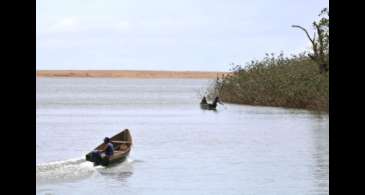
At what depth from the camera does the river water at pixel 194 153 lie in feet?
44.2

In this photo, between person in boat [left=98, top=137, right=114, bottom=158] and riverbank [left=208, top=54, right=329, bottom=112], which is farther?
riverbank [left=208, top=54, right=329, bottom=112]

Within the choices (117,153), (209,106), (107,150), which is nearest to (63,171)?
(107,150)

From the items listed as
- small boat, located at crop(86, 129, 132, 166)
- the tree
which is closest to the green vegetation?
the tree

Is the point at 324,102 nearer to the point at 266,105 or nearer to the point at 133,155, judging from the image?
the point at 266,105

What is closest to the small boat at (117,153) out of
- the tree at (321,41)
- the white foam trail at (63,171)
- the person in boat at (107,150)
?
the person in boat at (107,150)

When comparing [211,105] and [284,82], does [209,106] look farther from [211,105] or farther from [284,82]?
[284,82]

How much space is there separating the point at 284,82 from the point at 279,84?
56cm

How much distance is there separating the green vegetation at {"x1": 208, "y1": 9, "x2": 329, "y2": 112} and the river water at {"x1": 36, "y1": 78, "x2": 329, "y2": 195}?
64cm

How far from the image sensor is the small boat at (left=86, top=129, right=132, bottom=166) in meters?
15.2

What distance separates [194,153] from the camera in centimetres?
1983

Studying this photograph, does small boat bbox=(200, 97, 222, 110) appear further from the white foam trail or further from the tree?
the white foam trail

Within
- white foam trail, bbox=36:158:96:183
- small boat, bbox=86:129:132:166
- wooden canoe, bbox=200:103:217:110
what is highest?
wooden canoe, bbox=200:103:217:110
